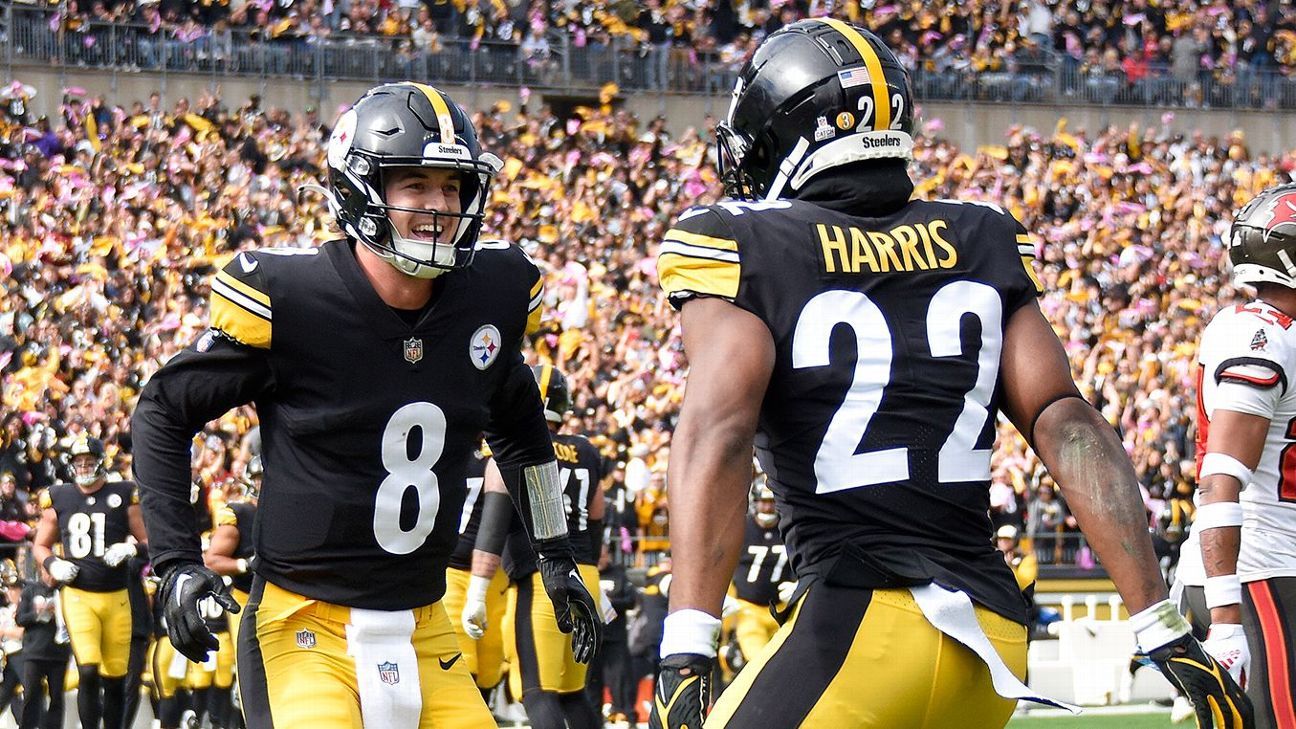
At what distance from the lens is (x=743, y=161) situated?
3541 mm

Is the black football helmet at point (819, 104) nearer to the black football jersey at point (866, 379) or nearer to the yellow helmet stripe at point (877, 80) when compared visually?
the yellow helmet stripe at point (877, 80)

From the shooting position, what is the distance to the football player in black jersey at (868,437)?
3090mm

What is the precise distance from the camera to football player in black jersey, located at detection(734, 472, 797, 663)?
10.4 m

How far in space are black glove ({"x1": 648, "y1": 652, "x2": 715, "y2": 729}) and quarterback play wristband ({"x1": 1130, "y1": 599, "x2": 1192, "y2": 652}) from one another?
77cm

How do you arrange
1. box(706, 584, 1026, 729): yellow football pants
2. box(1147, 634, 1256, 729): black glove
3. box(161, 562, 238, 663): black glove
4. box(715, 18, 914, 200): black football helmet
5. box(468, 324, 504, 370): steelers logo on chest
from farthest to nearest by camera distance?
box(468, 324, 504, 370): steelers logo on chest < box(161, 562, 238, 663): black glove < box(715, 18, 914, 200): black football helmet < box(1147, 634, 1256, 729): black glove < box(706, 584, 1026, 729): yellow football pants

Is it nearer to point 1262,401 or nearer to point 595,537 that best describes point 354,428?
point 1262,401

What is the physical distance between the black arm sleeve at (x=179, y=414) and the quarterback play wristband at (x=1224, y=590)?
91.1 inches

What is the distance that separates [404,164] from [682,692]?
1.79 metres

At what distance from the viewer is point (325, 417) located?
13.9ft

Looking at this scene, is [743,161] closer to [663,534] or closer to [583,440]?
[583,440]

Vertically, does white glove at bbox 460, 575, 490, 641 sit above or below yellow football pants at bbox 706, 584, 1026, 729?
below

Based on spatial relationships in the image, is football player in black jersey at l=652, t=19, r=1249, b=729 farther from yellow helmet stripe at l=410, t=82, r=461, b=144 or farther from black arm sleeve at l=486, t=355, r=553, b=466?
black arm sleeve at l=486, t=355, r=553, b=466

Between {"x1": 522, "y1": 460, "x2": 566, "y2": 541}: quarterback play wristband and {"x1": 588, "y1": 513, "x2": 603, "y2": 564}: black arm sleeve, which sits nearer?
{"x1": 522, "y1": 460, "x2": 566, "y2": 541}: quarterback play wristband

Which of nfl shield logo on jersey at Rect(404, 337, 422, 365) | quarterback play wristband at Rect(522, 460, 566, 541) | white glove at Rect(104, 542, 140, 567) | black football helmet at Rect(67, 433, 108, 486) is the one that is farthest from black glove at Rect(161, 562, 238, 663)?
black football helmet at Rect(67, 433, 108, 486)
